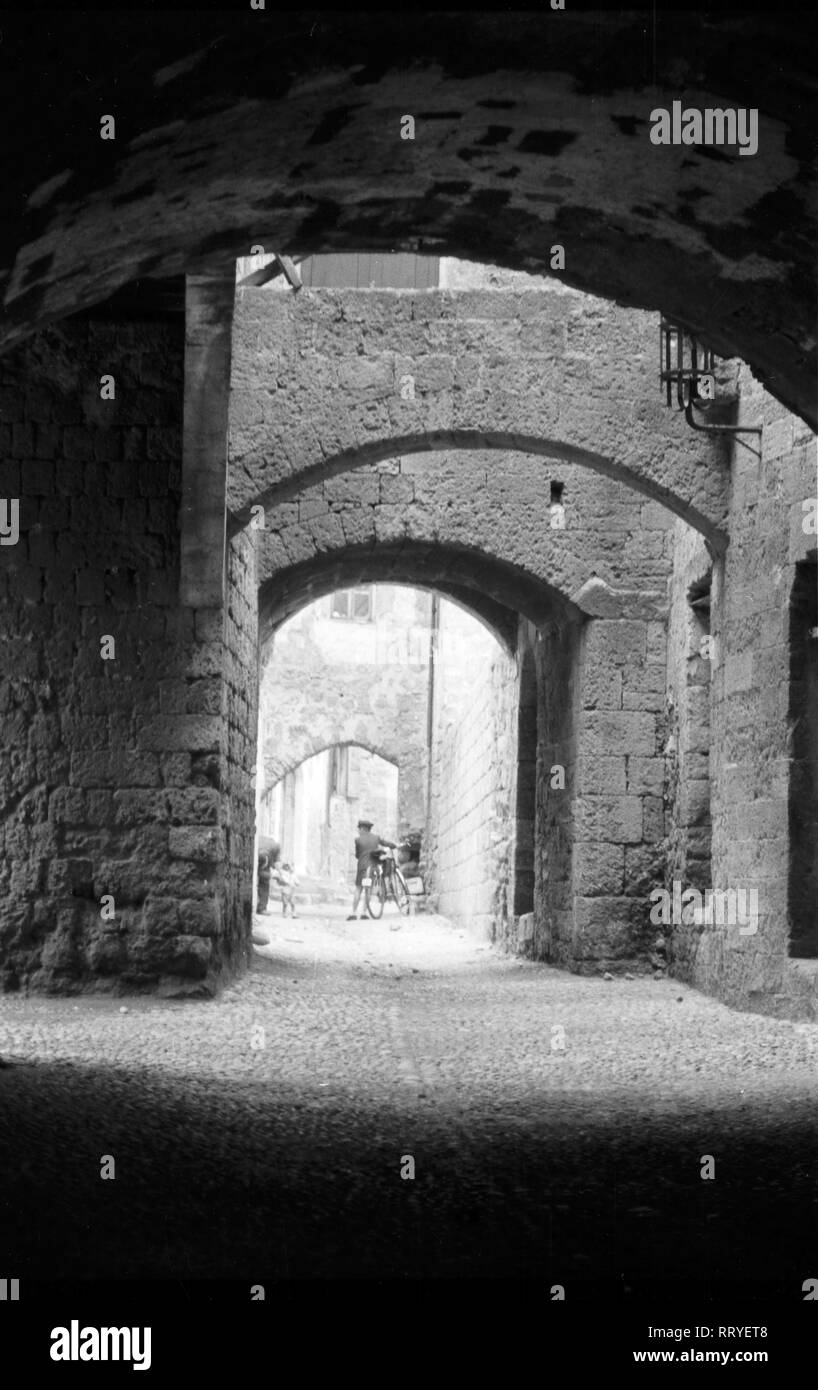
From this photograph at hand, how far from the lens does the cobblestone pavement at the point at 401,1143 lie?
3188mm

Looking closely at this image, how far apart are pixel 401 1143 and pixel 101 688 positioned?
4.35 meters

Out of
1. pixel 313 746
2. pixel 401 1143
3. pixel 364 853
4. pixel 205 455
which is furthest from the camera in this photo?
pixel 313 746

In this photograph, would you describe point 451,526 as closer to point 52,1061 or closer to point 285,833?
point 52,1061

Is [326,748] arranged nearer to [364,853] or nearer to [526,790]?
[364,853]

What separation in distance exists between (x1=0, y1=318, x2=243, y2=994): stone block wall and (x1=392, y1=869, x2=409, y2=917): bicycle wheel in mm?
14874

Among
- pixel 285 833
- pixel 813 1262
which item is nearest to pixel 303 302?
pixel 813 1262

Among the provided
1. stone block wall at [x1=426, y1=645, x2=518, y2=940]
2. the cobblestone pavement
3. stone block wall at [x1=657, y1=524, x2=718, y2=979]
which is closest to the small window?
stone block wall at [x1=426, y1=645, x2=518, y2=940]

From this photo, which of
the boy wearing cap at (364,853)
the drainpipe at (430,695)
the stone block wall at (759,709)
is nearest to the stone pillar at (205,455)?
the stone block wall at (759,709)

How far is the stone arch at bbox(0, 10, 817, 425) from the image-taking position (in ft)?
11.9

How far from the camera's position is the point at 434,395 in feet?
29.9

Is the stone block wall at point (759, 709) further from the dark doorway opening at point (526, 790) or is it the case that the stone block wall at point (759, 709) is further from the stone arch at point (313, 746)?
the stone arch at point (313, 746)

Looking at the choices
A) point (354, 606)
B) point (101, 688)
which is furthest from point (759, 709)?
point (354, 606)

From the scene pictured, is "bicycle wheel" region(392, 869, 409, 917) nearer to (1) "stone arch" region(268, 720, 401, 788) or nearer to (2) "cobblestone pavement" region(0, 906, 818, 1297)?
(1) "stone arch" region(268, 720, 401, 788)

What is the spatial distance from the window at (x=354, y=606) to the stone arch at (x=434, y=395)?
16.3 metres
